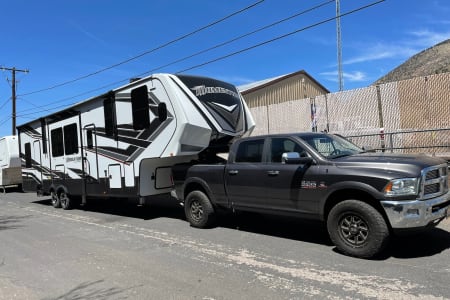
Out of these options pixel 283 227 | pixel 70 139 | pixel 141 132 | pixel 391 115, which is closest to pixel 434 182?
pixel 283 227

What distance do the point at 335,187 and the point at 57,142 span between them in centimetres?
1029

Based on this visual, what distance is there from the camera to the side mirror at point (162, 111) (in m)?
9.50

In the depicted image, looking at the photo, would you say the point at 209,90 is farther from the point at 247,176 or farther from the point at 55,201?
the point at 55,201

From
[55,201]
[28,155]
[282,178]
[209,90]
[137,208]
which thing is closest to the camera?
[282,178]

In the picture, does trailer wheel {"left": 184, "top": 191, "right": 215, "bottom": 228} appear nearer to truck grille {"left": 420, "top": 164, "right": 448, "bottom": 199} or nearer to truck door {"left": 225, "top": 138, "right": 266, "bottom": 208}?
truck door {"left": 225, "top": 138, "right": 266, "bottom": 208}

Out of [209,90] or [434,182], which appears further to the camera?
[209,90]

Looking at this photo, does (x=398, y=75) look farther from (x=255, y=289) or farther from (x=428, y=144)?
(x=255, y=289)

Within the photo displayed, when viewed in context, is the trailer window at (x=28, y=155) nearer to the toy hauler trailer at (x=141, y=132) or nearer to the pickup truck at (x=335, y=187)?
the toy hauler trailer at (x=141, y=132)

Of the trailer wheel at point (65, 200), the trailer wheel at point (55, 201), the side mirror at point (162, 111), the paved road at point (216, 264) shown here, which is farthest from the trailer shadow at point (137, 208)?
the side mirror at point (162, 111)

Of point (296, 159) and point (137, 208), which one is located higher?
point (296, 159)

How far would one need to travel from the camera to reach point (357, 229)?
6.21 meters

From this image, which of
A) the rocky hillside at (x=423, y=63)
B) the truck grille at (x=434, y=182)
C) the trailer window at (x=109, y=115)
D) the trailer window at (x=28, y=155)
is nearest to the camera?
the truck grille at (x=434, y=182)

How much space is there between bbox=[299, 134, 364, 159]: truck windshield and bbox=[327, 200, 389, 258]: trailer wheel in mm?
1003

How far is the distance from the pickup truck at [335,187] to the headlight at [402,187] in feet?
0.04
